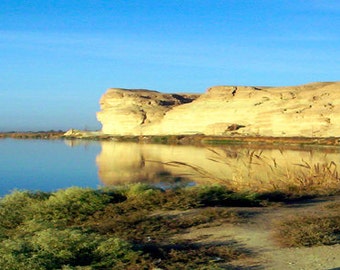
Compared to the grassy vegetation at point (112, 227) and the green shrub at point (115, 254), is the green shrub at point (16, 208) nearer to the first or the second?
the grassy vegetation at point (112, 227)

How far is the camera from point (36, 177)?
16484 millimetres

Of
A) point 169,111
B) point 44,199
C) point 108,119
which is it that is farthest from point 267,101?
point 44,199

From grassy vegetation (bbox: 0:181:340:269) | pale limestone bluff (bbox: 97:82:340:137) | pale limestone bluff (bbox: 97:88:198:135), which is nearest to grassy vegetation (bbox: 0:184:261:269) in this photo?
grassy vegetation (bbox: 0:181:340:269)

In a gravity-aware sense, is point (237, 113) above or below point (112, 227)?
above

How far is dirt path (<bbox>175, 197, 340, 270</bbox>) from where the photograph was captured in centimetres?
486

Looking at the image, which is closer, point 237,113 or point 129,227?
point 129,227

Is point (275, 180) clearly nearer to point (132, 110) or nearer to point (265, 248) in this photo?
point (265, 248)

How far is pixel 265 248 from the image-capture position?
541 centimetres

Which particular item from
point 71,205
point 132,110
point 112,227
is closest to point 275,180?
point 71,205

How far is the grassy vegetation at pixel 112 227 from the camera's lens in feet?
16.1

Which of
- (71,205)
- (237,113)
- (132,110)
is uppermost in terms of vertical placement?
(132,110)

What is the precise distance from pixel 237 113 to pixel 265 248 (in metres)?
52.5

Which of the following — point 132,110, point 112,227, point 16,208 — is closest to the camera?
point 112,227

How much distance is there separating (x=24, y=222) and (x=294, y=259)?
141 inches
